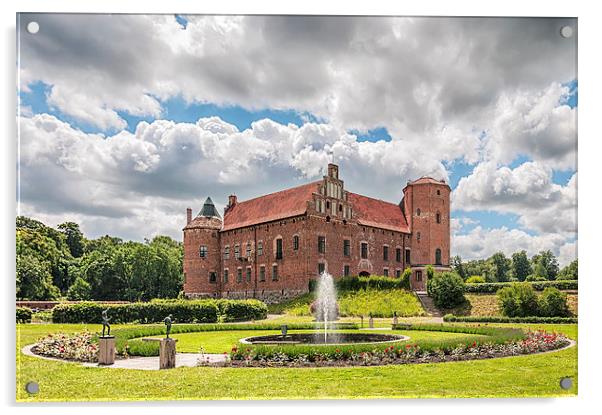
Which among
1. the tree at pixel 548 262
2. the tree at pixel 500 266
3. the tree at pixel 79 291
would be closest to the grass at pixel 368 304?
the tree at pixel 500 266

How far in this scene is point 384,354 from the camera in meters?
8.62

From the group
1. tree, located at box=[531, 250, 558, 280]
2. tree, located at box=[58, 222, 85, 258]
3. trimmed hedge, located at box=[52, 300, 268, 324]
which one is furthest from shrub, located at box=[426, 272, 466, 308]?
tree, located at box=[58, 222, 85, 258]

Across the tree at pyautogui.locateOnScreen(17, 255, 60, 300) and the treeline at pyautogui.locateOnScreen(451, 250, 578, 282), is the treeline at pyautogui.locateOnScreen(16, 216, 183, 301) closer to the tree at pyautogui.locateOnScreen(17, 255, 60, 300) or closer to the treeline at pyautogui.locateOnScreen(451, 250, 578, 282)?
the tree at pyautogui.locateOnScreen(17, 255, 60, 300)

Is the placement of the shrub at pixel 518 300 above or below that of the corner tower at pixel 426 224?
below

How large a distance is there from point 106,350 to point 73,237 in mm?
2552

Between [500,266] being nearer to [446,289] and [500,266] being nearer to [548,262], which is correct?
[548,262]

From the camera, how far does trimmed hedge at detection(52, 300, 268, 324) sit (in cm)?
1171

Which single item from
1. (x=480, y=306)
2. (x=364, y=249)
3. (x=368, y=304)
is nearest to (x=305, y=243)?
(x=364, y=249)

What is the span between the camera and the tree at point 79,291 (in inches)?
481

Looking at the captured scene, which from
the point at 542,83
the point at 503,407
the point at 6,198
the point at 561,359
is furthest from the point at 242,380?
the point at 542,83

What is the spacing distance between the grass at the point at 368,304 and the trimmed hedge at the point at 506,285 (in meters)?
2.02

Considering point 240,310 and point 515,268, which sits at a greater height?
point 515,268
